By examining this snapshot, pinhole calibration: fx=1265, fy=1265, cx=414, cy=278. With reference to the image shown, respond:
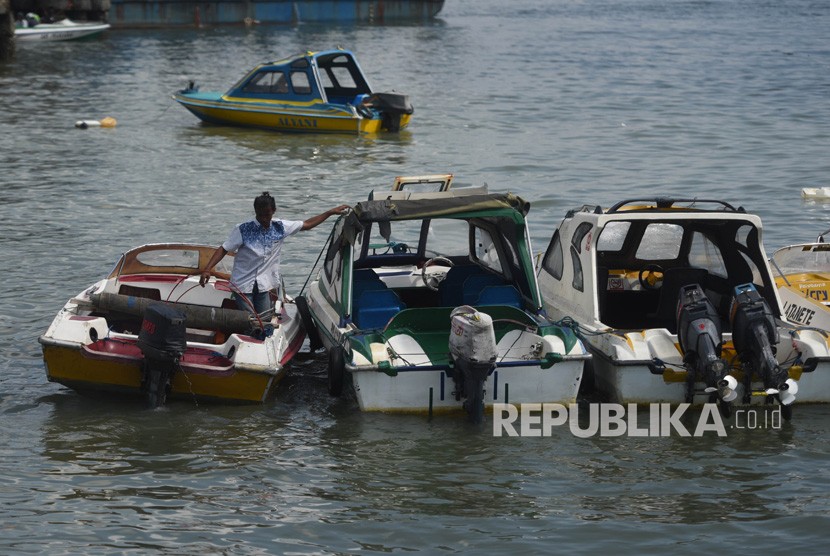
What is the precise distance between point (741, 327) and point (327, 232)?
10.3 m

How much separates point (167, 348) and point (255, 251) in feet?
5.23

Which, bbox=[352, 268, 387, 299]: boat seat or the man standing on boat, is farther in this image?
bbox=[352, 268, 387, 299]: boat seat

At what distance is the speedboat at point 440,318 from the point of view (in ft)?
36.2

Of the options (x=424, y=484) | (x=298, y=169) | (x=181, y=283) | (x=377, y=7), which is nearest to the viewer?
(x=424, y=484)

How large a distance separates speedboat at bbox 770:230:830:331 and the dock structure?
46.3m

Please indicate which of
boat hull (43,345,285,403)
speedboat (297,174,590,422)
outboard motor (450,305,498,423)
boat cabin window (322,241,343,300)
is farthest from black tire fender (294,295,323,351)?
outboard motor (450,305,498,423)

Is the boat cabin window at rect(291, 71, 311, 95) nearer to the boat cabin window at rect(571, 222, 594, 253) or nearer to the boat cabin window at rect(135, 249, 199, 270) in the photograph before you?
the boat cabin window at rect(135, 249, 199, 270)

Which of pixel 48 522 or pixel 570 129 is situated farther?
pixel 570 129

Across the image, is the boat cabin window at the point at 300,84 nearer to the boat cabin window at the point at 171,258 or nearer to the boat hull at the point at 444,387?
the boat cabin window at the point at 171,258

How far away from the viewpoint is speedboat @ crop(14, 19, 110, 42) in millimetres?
52938

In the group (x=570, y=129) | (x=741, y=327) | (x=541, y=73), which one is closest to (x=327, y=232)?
(x=741, y=327)

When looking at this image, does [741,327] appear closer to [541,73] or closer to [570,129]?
[570,129]

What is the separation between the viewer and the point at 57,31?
175 feet

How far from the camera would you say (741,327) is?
1094 centimetres
